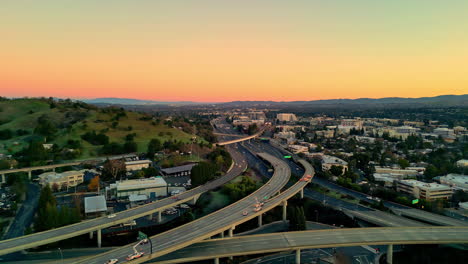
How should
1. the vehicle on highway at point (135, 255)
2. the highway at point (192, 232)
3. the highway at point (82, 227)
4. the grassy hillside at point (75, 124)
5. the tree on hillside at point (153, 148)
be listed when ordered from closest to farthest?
the vehicle on highway at point (135, 255), the highway at point (192, 232), the highway at point (82, 227), the tree on hillside at point (153, 148), the grassy hillside at point (75, 124)

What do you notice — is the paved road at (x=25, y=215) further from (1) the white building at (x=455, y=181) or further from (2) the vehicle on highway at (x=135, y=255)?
(1) the white building at (x=455, y=181)

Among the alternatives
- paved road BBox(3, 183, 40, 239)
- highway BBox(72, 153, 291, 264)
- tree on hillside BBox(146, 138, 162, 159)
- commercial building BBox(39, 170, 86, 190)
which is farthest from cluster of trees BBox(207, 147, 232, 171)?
paved road BBox(3, 183, 40, 239)

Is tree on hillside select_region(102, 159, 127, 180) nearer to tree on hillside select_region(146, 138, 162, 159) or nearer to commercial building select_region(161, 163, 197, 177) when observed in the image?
commercial building select_region(161, 163, 197, 177)

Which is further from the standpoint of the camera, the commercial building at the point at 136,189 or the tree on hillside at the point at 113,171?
the tree on hillside at the point at 113,171

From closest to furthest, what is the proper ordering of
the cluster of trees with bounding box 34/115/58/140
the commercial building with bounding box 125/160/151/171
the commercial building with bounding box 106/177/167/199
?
the commercial building with bounding box 106/177/167/199, the commercial building with bounding box 125/160/151/171, the cluster of trees with bounding box 34/115/58/140

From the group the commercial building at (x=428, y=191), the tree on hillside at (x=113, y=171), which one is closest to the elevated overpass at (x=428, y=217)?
the commercial building at (x=428, y=191)

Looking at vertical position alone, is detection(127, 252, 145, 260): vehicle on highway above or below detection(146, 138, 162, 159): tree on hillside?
below

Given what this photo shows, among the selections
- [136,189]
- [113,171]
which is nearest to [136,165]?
[113,171]
